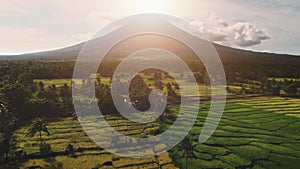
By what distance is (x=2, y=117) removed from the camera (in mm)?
30938

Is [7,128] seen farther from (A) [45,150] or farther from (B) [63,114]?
(B) [63,114]

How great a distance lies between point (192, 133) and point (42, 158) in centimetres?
1308

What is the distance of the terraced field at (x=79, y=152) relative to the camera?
23.5 m

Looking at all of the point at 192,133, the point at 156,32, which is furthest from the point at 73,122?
the point at 156,32

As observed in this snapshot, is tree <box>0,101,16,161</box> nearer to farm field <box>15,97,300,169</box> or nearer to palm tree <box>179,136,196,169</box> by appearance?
farm field <box>15,97,300,169</box>

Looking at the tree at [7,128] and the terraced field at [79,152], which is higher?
the tree at [7,128]

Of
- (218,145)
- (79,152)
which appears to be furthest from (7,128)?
(218,145)

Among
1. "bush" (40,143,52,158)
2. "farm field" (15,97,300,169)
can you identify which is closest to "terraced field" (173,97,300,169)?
"farm field" (15,97,300,169)

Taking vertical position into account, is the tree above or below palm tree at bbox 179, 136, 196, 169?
above

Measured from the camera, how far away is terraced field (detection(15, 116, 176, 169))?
23516 millimetres

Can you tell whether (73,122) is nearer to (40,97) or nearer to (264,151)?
(40,97)

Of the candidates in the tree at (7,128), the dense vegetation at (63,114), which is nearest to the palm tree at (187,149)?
the dense vegetation at (63,114)

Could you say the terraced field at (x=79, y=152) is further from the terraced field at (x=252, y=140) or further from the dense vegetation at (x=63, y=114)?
the terraced field at (x=252, y=140)

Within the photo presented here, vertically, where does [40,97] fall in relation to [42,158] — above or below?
above
